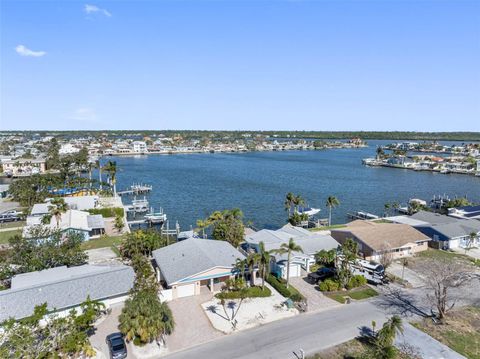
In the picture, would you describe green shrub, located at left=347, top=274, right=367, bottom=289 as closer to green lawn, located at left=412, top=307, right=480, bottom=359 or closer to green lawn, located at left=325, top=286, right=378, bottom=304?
green lawn, located at left=325, top=286, right=378, bottom=304

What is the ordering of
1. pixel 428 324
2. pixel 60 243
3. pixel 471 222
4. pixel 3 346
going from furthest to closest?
pixel 471 222 → pixel 60 243 → pixel 428 324 → pixel 3 346

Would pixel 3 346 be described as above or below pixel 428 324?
above

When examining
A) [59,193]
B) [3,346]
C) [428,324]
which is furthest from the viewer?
[59,193]

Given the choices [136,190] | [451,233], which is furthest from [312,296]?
[136,190]

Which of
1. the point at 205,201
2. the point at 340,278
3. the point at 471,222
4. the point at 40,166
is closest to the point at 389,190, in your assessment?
the point at 471,222

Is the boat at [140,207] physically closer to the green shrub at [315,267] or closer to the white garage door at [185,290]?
the white garage door at [185,290]

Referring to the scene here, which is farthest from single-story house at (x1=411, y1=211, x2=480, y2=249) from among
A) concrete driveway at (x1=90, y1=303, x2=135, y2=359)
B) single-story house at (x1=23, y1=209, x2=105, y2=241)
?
single-story house at (x1=23, y1=209, x2=105, y2=241)

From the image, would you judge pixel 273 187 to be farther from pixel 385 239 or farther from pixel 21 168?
pixel 21 168

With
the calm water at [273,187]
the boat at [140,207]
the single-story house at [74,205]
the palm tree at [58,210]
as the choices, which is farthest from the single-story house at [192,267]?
the boat at [140,207]

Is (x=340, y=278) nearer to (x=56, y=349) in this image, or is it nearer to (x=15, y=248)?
(x=56, y=349)
